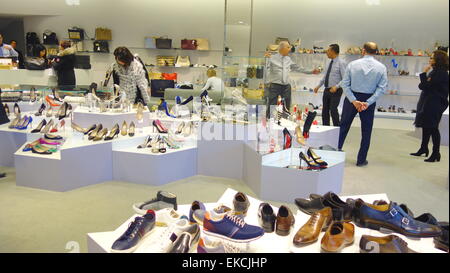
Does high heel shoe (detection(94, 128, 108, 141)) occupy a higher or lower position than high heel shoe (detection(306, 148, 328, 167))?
higher

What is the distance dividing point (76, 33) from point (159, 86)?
8.86 feet

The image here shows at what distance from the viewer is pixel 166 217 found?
7.33ft

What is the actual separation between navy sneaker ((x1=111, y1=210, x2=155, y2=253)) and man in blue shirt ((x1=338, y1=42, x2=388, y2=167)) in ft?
11.7

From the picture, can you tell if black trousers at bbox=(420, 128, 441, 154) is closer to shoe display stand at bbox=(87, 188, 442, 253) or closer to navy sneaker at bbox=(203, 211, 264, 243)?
shoe display stand at bbox=(87, 188, 442, 253)

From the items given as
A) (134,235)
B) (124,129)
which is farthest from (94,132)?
(134,235)

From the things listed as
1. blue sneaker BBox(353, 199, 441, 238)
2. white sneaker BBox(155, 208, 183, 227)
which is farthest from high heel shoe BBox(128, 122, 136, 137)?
blue sneaker BBox(353, 199, 441, 238)

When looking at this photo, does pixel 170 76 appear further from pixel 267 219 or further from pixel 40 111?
pixel 267 219

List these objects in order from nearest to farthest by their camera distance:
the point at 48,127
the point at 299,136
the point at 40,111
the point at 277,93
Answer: the point at 299,136, the point at 48,127, the point at 40,111, the point at 277,93

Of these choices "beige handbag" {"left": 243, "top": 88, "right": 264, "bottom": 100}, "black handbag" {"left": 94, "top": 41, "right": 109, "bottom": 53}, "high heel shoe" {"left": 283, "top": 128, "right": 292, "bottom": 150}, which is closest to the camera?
"high heel shoe" {"left": 283, "top": 128, "right": 292, "bottom": 150}

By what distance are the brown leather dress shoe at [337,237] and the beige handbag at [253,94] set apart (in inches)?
141

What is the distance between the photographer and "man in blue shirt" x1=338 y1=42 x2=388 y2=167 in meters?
4.72
